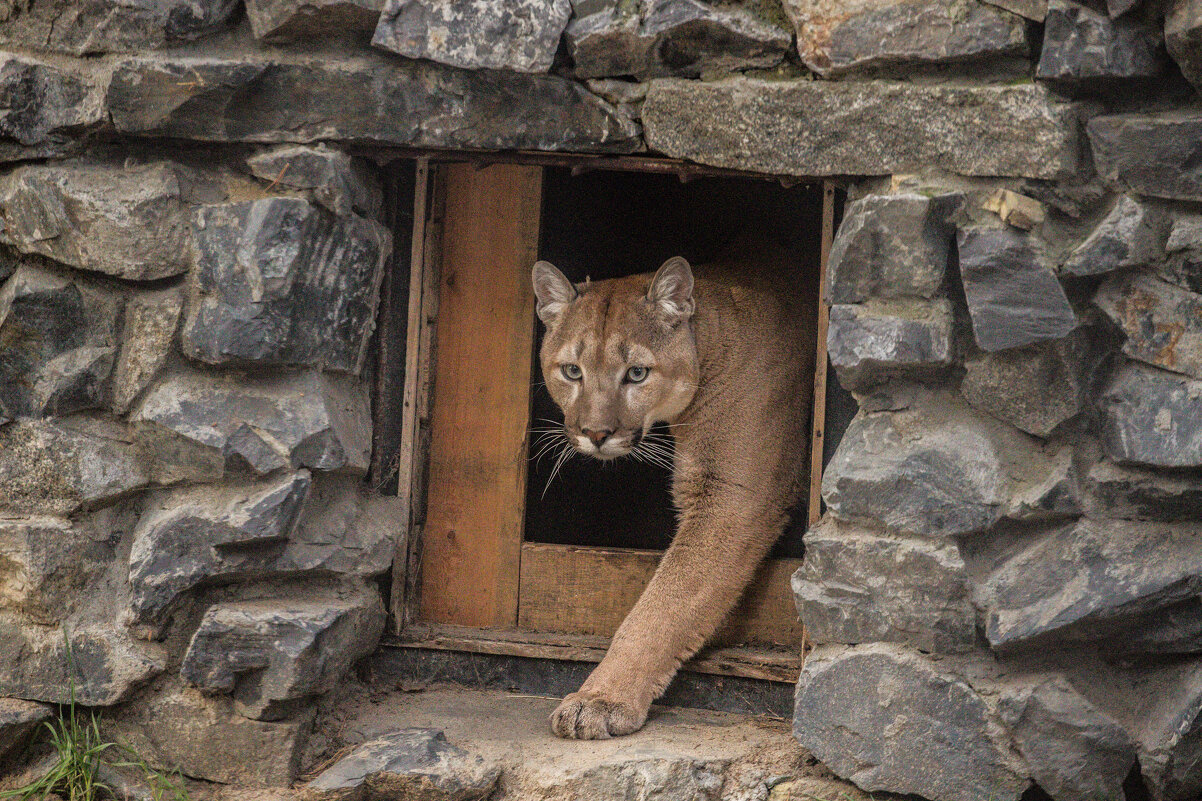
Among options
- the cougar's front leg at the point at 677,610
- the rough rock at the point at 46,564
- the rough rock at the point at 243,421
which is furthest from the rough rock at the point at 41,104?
the cougar's front leg at the point at 677,610

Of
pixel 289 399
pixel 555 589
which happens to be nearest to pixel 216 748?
pixel 289 399

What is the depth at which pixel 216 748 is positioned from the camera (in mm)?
3645

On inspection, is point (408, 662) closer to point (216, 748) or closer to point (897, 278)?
point (216, 748)

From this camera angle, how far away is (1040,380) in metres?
3.13

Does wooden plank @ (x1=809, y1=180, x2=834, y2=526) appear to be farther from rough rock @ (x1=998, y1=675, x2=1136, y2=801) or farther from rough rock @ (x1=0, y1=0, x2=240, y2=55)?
rough rock @ (x1=0, y1=0, x2=240, y2=55)

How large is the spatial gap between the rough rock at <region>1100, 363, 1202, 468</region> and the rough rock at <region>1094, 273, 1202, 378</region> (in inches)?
1.8

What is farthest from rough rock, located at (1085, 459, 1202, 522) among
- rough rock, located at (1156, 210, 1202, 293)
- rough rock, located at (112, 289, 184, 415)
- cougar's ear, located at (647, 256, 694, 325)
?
rough rock, located at (112, 289, 184, 415)

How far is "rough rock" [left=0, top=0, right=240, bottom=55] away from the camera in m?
3.46

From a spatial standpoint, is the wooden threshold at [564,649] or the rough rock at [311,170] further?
the wooden threshold at [564,649]

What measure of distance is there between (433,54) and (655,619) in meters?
2.14

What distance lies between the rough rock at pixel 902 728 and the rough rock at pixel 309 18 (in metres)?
2.45

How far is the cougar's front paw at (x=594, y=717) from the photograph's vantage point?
378 centimetres

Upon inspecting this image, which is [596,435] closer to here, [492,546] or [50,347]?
[492,546]

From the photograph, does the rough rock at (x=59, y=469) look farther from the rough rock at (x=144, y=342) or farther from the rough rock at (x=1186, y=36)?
the rough rock at (x=1186, y=36)
